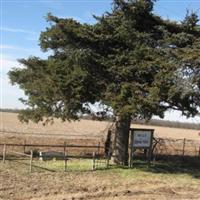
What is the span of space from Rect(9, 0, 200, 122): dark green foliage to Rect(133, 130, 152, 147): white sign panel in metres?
2.07

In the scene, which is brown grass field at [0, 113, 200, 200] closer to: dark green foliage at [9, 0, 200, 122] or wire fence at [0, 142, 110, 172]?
wire fence at [0, 142, 110, 172]

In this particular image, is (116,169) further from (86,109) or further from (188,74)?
(188,74)

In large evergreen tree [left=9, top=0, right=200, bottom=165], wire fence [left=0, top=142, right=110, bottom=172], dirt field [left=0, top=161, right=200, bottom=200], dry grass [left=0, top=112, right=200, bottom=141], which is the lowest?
dirt field [left=0, top=161, right=200, bottom=200]

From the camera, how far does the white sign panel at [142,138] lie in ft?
89.9

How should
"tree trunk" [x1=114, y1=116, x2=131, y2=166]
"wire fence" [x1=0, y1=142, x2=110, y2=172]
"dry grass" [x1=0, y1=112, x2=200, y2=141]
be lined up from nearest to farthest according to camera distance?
1. "wire fence" [x1=0, y1=142, x2=110, y2=172]
2. "tree trunk" [x1=114, y1=116, x2=131, y2=166]
3. "dry grass" [x1=0, y1=112, x2=200, y2=141]

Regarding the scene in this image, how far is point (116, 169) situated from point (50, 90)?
15.2 feet

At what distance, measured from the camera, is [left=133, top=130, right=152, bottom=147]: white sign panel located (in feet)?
89.9

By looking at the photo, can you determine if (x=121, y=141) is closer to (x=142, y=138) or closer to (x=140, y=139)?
(x=140, y=139)

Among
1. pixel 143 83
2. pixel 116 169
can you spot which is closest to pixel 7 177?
pixel 116 169

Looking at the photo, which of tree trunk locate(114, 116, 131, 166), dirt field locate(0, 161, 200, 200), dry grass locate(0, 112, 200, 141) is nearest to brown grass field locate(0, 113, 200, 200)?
dirt field locate(0, 161, 200, 200)

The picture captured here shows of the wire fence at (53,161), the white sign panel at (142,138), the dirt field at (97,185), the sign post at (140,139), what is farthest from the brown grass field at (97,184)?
the white sign panel at (142,138)

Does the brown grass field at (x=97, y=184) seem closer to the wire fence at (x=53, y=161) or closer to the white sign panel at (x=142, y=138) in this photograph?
the wire fence at (x=53, y=161)

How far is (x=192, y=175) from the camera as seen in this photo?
2595 cm

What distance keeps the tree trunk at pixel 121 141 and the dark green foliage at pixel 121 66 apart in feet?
7.11
